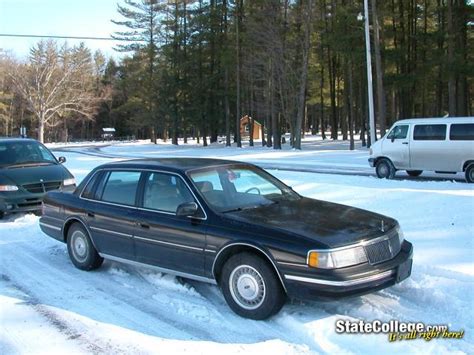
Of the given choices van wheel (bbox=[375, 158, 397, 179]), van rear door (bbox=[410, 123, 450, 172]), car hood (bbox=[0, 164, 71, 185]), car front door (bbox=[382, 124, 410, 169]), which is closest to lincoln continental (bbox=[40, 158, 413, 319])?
car hood (bbox=[0, 164, 71, 185])

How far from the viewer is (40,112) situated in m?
69.6

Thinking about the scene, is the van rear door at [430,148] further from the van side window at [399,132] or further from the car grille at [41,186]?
the car grille at [41,186]

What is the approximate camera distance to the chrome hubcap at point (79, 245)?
272 inches

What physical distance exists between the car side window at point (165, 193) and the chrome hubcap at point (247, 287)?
1012 mm

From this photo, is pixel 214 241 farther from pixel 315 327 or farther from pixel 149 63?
pixel 149 63

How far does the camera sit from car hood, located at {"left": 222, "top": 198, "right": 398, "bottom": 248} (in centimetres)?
482

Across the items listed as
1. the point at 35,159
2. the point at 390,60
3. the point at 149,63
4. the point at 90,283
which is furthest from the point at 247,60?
the point at 90,283

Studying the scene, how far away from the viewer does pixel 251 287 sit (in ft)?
16.5

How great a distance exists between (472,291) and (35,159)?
9.82 metres

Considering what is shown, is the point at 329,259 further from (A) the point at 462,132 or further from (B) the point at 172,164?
(A) the point at 462,132

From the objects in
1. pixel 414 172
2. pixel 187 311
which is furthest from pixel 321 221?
pixel 414 172

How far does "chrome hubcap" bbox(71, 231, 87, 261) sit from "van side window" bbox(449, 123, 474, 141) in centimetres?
1273

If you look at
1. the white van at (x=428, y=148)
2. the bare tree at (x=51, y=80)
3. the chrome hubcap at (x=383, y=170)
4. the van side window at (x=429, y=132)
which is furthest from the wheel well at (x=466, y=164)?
the bare tree at (x=51, y=80)

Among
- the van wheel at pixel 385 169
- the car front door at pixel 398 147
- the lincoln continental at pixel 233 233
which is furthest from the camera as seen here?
the van wheel at pixel 385 169
